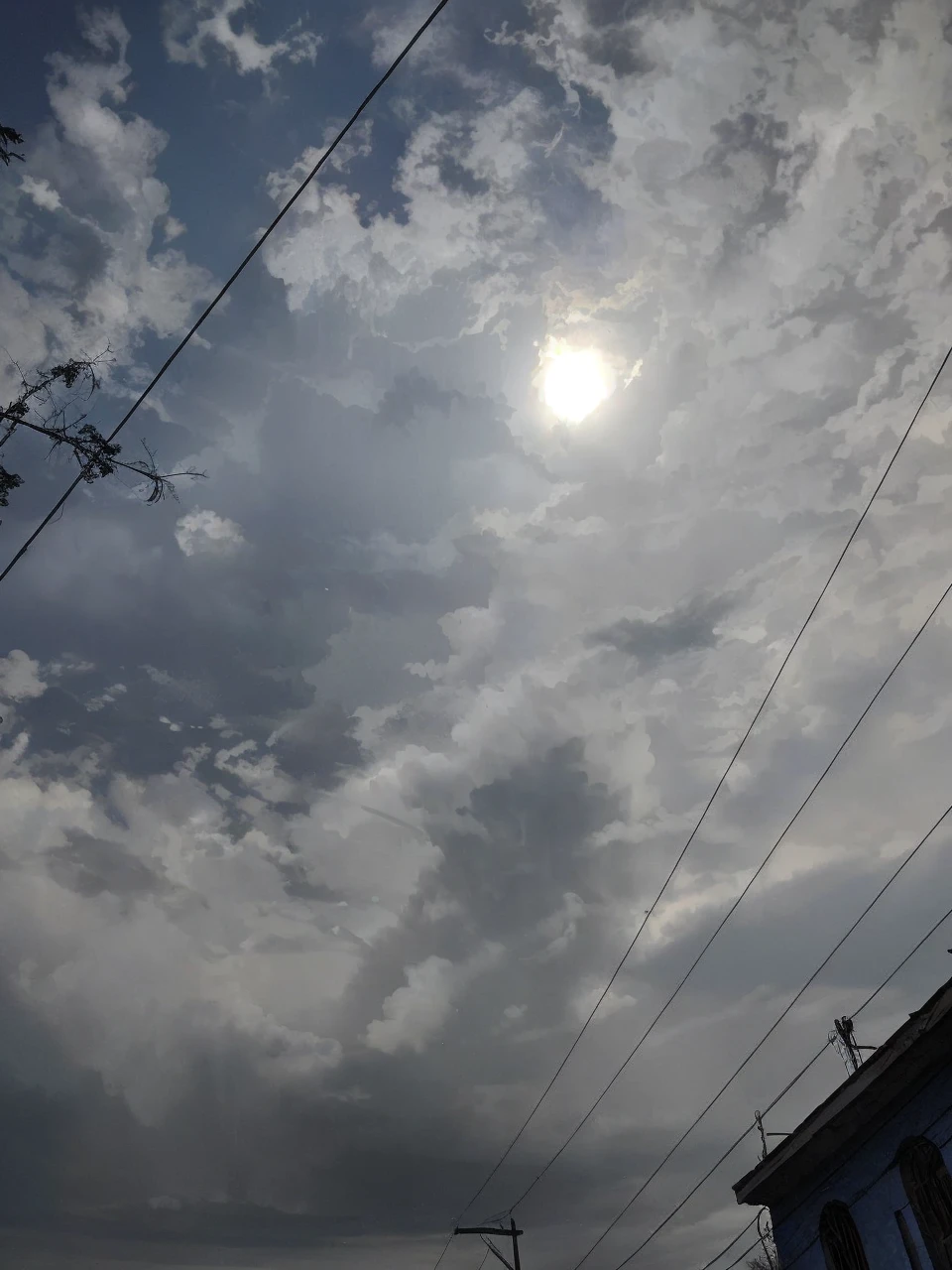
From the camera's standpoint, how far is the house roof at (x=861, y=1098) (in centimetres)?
1298

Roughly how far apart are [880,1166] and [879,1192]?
44 centimetres

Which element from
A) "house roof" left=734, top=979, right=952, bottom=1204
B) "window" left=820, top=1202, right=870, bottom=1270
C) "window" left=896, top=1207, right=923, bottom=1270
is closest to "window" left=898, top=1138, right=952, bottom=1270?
"window" left=896, top=1207, right=923, bottom=1270

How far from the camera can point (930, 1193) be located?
1302 cm

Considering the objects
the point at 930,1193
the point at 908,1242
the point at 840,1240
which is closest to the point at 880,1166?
the point at 930,1193

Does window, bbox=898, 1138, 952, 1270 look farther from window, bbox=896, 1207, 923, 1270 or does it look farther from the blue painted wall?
window, bbox=896, 1207, 923, 1270

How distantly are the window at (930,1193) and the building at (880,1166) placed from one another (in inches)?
0.6

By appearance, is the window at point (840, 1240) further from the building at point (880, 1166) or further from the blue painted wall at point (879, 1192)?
the blue painted wall at point (879, 1192)

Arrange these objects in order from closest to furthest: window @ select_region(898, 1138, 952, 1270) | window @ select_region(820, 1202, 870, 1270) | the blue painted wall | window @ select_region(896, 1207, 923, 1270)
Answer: window @ select_region(898, 1138, 952, 1270) → window @ select_region(896, 1207, 923, 1270) → the blue painted wall → window @ select_region(820, 1202, 870, 1270)

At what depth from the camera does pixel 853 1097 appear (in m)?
14.2

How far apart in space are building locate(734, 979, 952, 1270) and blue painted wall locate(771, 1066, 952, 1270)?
2 centimetres

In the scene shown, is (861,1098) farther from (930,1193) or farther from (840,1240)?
(840,1240)

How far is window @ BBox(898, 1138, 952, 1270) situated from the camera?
41.2 ft

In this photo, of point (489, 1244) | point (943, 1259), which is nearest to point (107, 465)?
point (943, 1259)

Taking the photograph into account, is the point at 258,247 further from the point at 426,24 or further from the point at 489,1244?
the point at 489,1244
